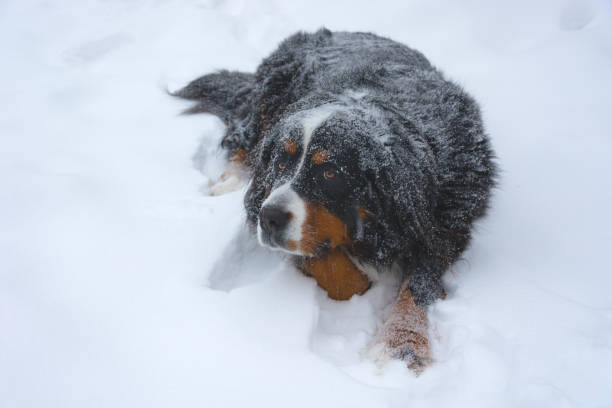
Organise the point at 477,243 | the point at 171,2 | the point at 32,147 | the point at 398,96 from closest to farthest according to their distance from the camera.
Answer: the point at 477,243, the point at 398,96, the point at 32,147, the point at 171,2

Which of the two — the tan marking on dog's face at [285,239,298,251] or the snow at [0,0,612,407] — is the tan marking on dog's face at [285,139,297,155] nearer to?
the tan marking on dog's face at [285,239,298,251]

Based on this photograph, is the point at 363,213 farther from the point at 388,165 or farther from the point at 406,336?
the point at 406,336

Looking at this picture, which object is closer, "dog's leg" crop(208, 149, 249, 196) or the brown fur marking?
the brown fur marking

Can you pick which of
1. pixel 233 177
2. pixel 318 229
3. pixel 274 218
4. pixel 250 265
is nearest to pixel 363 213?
pixel 318 229

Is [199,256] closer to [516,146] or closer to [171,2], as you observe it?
[516,146]

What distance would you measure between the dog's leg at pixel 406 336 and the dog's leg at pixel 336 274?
0.26 m

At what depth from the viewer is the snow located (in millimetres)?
1588

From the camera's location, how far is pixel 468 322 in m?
1.96

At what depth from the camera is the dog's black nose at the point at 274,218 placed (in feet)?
6.40

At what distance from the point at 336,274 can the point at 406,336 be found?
1.76 ft

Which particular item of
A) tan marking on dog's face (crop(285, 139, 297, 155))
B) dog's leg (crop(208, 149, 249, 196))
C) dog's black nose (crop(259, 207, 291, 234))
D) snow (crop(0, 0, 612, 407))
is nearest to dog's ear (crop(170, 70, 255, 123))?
snow (crop(0, 0, 612, 407))

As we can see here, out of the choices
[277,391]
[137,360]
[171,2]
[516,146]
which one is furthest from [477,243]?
[171,2]

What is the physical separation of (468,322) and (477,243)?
29.1 inches

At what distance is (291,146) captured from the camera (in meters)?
2.18
